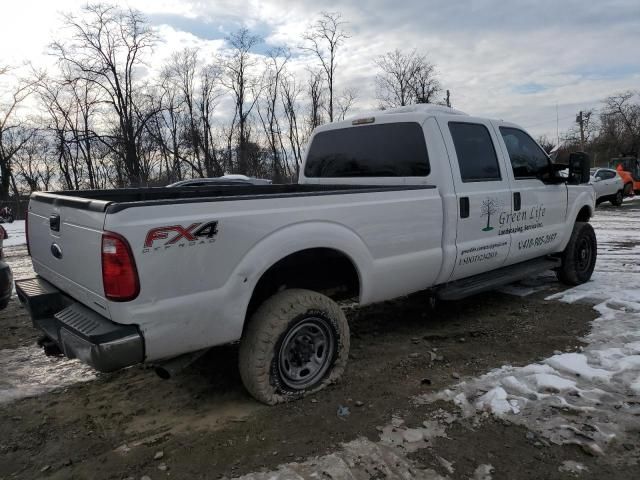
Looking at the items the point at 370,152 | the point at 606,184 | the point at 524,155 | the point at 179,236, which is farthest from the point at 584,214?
the point at 606,184

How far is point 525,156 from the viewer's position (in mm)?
5203

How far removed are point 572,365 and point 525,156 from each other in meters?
2.43

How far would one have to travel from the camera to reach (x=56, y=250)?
10.3ft

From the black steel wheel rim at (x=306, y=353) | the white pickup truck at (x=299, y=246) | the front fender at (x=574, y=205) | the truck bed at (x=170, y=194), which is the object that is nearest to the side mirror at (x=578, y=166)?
the white pickup truck at (x=299, y=246)

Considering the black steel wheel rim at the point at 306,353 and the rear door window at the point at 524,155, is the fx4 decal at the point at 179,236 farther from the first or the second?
the rear door window at the point at 524,155

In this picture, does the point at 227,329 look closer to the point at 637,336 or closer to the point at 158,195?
the point at 158,195

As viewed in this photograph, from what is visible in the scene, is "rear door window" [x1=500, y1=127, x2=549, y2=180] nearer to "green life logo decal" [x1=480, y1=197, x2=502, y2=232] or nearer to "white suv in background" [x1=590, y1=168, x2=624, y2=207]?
"green life logo decal" [x1=480, y1=197, x2=502, y2=232]

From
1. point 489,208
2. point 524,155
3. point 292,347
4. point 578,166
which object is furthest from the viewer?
point 578,166

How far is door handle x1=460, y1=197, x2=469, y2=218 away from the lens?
4.22 m

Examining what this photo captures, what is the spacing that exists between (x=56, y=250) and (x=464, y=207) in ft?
10.7

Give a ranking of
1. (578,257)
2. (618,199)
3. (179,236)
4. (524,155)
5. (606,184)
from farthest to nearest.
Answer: (618,199), (606,184), (578,257), (524,155), (179,236)

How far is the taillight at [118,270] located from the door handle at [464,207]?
2860mm

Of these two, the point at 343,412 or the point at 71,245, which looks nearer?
the point at 71,245

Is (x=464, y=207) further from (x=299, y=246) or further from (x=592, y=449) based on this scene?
(x=592, y=449)
